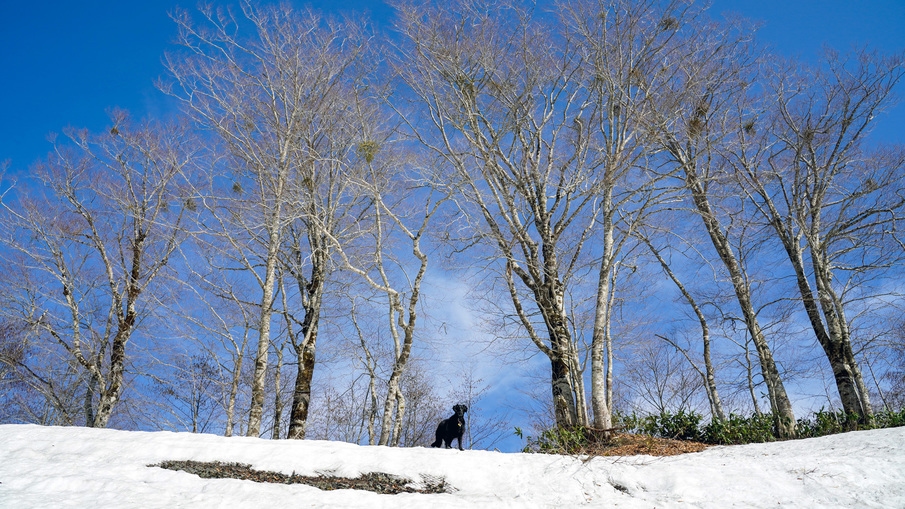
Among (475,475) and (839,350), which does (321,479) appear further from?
(839,350)

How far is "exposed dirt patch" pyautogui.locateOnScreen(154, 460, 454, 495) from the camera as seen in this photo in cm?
721

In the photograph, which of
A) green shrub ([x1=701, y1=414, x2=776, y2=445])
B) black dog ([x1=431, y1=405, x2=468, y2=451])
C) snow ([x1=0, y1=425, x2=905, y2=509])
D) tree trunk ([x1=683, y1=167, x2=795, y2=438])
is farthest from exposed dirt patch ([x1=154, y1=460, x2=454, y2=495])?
tree trunk ([x1=683, y1=167, x2=795, y2=438])

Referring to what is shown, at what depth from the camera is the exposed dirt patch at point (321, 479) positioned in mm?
7211

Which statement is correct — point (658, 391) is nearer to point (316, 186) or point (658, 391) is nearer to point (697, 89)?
point (697, 89)

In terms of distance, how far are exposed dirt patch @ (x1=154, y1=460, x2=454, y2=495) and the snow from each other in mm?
128

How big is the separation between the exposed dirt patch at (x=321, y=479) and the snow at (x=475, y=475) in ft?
0.42

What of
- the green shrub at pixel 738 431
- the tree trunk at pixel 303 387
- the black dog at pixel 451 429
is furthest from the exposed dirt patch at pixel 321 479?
the green shrub at pixel 738 431

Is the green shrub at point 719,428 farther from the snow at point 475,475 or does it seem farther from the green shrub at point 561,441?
the snow at point 475,475

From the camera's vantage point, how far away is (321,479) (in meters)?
7.52

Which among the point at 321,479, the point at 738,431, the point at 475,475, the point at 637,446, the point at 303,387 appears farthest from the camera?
the point at 303,387

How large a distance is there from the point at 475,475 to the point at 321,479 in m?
2.27

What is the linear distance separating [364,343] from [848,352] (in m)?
12.8

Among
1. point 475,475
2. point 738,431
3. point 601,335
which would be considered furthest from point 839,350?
point 475,475

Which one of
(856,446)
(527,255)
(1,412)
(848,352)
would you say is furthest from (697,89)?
(1,412)
